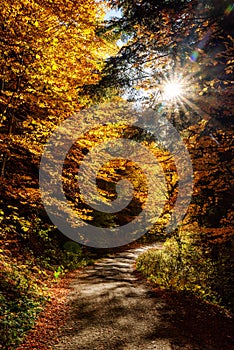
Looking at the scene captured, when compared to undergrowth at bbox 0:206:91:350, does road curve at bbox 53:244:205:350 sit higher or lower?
lower

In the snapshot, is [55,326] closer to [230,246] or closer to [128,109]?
[230,246]

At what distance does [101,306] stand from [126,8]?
8908mm

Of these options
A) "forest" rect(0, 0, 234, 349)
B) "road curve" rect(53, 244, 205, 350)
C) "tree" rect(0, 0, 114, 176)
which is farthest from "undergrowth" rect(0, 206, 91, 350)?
"tree" rect(0, 0, 114, 176)

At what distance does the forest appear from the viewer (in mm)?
6742

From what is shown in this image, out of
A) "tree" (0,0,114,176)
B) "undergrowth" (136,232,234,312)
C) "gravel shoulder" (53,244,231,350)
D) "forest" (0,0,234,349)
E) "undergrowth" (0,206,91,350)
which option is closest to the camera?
"gravel shoulder" (53,244,231,350)

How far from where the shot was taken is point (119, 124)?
37.7ft

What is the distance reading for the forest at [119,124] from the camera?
265 inches

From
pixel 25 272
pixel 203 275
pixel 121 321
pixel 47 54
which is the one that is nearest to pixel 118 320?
pixel 121 321

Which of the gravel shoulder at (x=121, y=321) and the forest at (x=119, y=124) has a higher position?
the forest at (x=119, y=124)

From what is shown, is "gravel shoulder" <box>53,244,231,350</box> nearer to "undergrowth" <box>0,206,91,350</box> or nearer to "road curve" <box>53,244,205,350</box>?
"road curve" <box>53,244,205,350</box>

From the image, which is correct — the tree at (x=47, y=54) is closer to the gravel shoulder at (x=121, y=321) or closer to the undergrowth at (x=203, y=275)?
the gravel shoulder at (x=121, y=321)

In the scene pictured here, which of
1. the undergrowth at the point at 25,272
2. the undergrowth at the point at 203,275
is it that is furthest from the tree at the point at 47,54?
the undergrowth at the point at 203,275

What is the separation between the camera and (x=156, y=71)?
7.70 m

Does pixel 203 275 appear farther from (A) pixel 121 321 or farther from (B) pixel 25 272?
(B) pixel 25 272
